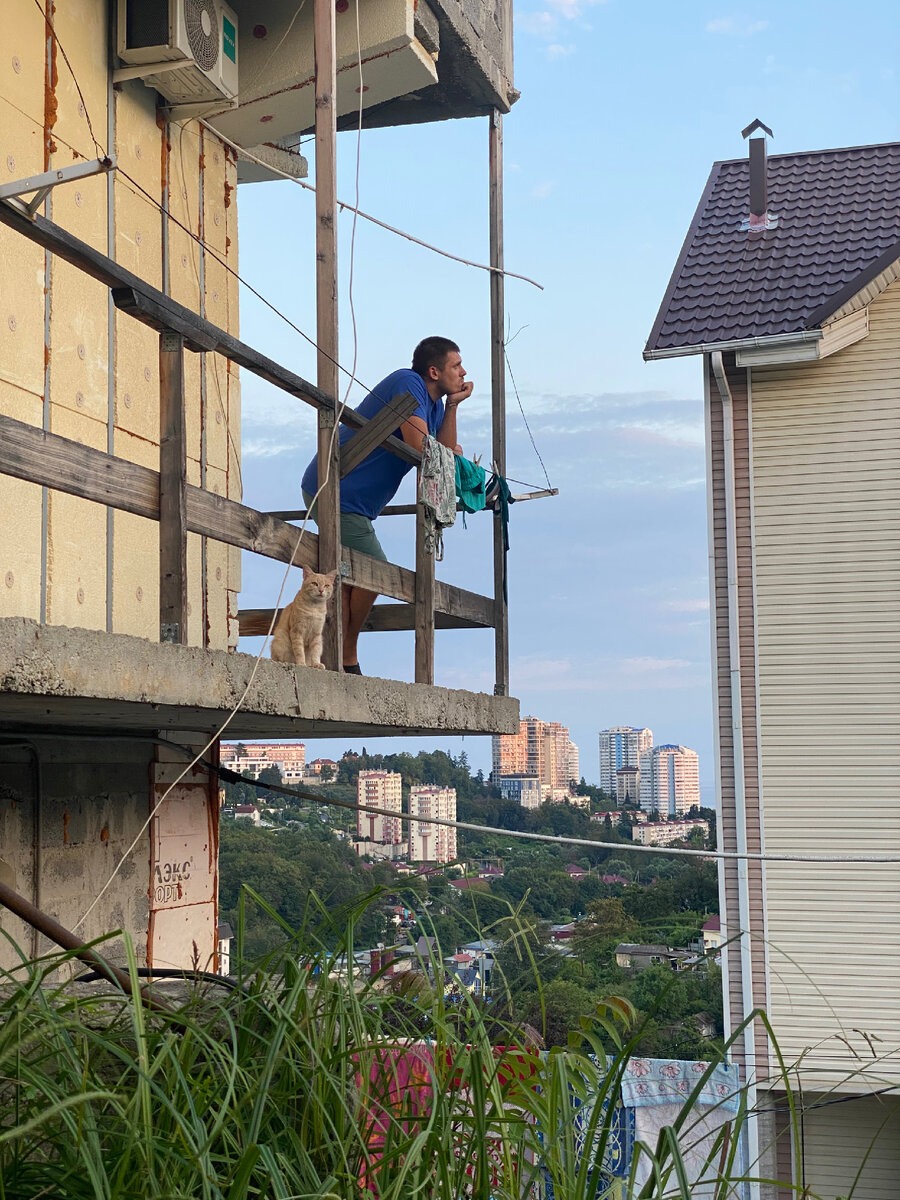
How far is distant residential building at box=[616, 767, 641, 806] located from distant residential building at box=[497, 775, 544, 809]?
21.5 feet

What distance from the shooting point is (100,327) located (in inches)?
207

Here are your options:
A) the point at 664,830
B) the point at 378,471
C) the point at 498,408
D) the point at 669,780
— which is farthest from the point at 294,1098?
the point at 669,780

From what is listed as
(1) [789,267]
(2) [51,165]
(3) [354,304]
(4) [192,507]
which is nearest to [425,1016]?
(4) [192,507]

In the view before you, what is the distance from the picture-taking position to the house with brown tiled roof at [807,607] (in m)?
10.9

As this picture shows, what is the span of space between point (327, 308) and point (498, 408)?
1953 mm

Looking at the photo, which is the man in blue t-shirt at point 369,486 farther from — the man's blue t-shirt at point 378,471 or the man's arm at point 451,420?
the man's arm at point 451,420

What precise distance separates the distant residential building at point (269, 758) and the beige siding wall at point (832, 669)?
14.7ft

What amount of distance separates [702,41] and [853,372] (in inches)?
664

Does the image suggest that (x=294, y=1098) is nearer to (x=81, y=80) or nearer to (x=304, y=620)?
(x=304, y=620)

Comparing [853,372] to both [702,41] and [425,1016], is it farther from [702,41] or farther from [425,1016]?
[702,41]

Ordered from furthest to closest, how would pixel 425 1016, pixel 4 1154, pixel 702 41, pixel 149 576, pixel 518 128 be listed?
pixel 702 41 → pixel 518 128 → pixel 149 576 → pixel 425 1016 → pixel 4 1154

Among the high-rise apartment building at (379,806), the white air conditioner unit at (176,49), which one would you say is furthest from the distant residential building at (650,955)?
the white air conditioner unit at (176,49)

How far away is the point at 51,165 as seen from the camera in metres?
4.96

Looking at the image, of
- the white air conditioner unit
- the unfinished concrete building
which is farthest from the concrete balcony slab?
the white air conditioner unit
